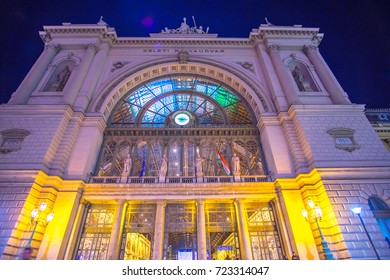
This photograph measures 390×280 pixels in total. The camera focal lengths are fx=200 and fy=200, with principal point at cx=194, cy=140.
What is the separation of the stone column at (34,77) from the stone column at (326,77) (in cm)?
2645

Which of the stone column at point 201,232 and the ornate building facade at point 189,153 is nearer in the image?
the ornate building facade at point 189,153

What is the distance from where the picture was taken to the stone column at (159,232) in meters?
12.4

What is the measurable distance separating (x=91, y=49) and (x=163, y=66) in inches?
297

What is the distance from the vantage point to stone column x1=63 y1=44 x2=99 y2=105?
16984 millimetres

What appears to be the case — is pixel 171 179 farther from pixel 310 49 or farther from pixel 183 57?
pixel 310 49

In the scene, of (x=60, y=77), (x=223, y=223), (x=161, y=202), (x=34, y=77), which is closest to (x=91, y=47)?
(x=60, y=77)

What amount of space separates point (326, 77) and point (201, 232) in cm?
1804

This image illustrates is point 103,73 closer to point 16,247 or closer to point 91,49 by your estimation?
point 91,49

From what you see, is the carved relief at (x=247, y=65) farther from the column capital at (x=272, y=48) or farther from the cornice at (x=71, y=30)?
the cornice at (x=71, y=30)

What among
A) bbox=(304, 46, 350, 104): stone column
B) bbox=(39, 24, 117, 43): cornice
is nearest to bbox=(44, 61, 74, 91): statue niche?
bbox=(39, 24, 117, 43): cornice

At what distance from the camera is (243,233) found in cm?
1310

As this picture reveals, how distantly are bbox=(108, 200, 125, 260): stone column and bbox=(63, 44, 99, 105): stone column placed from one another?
9628mm

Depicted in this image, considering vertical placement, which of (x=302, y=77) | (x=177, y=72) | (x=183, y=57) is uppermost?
(x=183, y=57)

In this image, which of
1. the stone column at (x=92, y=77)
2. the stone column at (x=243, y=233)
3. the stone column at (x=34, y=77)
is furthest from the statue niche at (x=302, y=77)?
the stone column at (x=34, y=77)
